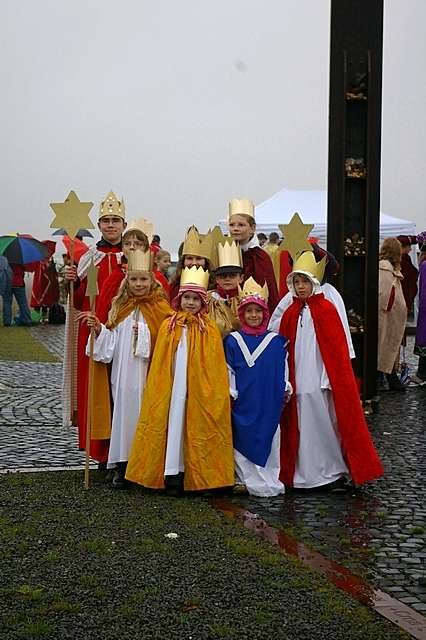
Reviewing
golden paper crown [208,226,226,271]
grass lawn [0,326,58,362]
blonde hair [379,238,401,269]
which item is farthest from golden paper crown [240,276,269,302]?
grass lawn [0,326,58,362]

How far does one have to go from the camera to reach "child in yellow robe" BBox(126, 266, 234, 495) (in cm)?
756

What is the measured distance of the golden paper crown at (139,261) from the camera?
7.88 meters

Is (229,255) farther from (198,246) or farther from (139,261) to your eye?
(139,261)

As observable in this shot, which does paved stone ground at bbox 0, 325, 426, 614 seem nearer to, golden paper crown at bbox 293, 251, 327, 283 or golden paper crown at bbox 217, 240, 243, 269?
golden paper crown at bbox 293, 251, 327, 283

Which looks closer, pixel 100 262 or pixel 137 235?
pixel 137 235

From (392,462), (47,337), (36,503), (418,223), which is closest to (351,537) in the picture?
(36,503)

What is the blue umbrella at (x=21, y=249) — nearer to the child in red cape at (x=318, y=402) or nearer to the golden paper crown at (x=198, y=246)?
the golden paper crown at (x=198, y=246)

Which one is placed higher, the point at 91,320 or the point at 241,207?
the point at 241,207

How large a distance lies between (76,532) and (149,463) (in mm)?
1275

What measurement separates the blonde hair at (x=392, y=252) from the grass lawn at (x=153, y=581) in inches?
290

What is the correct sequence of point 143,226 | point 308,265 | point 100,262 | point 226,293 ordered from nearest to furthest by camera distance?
1. point 308,265
2. point 226,293
3. point 100,262
4. point 143,226

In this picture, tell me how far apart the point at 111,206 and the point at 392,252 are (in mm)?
6259

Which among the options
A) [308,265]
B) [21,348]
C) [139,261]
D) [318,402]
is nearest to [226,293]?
[308,265]

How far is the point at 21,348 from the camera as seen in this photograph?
19062mm
